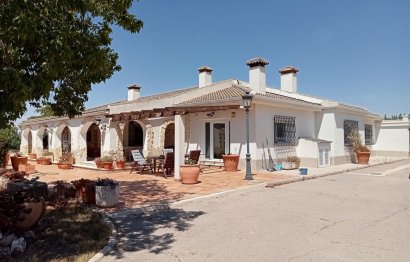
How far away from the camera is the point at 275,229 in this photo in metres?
6.00

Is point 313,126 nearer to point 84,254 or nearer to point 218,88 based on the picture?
point 218,88

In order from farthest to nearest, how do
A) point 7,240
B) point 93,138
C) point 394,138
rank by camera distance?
point 394,138
point 93,138
point 7,240

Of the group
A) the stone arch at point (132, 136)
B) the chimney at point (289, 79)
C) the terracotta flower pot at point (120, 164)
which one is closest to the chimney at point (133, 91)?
the stone arch at point (132, 136)

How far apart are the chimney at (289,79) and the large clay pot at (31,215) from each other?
19.0m

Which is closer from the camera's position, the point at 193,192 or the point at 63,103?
the point at 63,103

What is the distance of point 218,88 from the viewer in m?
18.1

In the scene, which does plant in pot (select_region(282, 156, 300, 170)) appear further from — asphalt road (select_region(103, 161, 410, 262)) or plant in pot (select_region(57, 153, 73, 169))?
plant in pot (select_region(57, 153, 73, 169))

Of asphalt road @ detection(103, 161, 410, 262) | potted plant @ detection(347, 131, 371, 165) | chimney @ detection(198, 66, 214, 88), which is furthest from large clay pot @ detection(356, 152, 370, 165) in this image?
chimney @ detection(198, 66, 214, 88)

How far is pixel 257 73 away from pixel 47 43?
12714 mm

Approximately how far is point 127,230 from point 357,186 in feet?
28.2

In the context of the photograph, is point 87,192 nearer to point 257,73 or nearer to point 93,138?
point 257,73

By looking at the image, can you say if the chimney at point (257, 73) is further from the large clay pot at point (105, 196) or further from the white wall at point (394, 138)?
the white wall at point (394, 138)

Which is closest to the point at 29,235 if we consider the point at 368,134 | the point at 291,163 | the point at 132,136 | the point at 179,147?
the point at 179,147

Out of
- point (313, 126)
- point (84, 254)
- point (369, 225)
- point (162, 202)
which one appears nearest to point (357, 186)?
point (369, 225)
